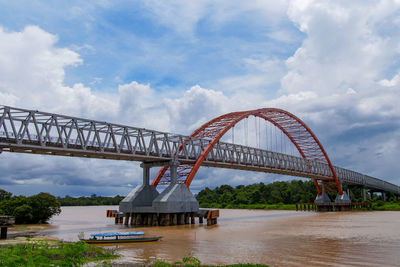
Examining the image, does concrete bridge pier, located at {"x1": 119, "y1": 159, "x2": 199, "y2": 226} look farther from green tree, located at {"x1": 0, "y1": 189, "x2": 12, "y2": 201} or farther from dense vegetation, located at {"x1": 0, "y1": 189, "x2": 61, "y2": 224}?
green tree, located at {"x1": 0, "y1": 189, "x2": 12, "y2": 201}

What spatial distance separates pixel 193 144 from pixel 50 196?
22.2 meters

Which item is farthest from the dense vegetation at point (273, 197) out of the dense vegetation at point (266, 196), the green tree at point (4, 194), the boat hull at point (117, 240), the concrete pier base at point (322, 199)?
the boat hull at point (117, 240)

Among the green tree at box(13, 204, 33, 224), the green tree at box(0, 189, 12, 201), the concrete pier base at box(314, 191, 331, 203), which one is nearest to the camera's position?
the green tree at box(13, 204, 33, 224)

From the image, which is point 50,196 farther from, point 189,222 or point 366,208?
point 366,208

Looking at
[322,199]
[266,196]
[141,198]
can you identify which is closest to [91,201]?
[266,196]

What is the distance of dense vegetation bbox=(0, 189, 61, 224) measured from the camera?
4866 centimetres

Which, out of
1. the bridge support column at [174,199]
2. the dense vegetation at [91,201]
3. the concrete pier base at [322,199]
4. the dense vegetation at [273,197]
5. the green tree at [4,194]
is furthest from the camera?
the dense vegetation at [91,201]

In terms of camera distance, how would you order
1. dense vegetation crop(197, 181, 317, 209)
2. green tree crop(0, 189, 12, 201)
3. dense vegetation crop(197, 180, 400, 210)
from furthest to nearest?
dense vegetation crop(197, 181, 317, 209), dense vegetation crop(197, 180, 400, 210), green tree crop(0, 189, 12, 201)

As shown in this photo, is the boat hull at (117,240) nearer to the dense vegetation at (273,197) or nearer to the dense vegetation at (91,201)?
the dense vegetation at (273,197)

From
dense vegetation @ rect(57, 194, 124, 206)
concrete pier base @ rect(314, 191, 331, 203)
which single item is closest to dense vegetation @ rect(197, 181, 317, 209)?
A: concrete pier base @ rect(314, 191, 331, 203)

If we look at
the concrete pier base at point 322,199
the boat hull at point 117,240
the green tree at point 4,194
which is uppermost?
the green tree at point 4,194

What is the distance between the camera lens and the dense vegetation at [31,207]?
48.7 metres

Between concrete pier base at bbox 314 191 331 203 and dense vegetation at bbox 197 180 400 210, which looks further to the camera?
dense vegetation at bbox 197 180 400 210

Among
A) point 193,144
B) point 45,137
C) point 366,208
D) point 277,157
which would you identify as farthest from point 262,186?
point 45,137
